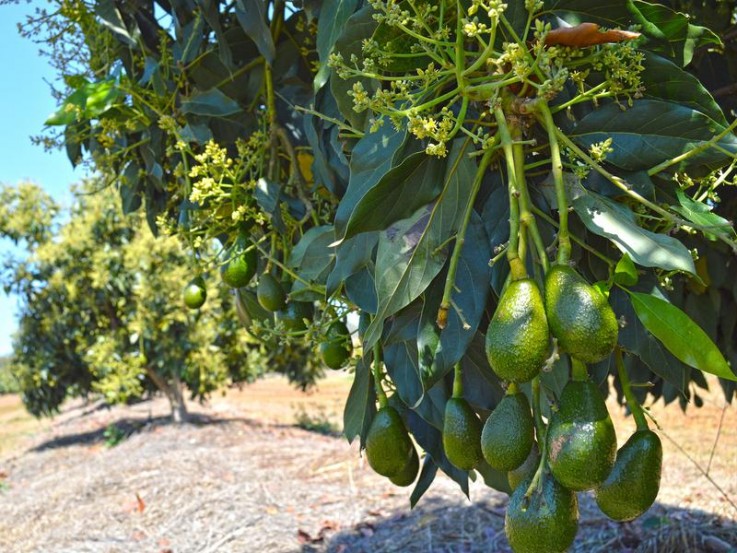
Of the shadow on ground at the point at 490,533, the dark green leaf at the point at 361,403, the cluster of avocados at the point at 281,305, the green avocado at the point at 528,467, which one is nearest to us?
the green avocado at the point at 528,467

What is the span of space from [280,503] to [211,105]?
3.46m

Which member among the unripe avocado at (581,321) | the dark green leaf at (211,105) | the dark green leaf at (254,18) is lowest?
the unripe avocado at (581,321)

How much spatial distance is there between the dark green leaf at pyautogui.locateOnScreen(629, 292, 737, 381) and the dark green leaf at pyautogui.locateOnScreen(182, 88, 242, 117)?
1007 mm

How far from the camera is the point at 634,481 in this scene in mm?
780

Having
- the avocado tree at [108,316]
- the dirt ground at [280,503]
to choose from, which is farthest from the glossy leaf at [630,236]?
the avocado tree at [108,316]

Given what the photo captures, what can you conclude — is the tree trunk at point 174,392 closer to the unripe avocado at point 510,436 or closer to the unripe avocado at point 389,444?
the unripe avocado at point 389,444

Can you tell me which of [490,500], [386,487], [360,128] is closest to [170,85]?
[360,128]

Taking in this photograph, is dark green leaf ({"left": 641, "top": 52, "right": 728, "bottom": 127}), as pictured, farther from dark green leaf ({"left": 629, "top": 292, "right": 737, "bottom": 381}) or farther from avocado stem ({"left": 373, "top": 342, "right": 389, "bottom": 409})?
avocado stem ({"left": 373, "top": 342, "right": 389, "bottom": 409})

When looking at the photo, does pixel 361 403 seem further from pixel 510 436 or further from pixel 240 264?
pixel 510 436

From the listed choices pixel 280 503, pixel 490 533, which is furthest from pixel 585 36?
pixel 280 503

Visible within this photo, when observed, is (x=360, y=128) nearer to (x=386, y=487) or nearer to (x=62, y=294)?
(x=386, y=487)

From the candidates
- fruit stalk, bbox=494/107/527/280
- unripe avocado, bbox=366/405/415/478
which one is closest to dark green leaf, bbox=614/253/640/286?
fruit stalk, bbox=494/107/527/280

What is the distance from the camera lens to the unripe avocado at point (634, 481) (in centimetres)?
78

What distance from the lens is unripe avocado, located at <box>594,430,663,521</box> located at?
0.78 metres
